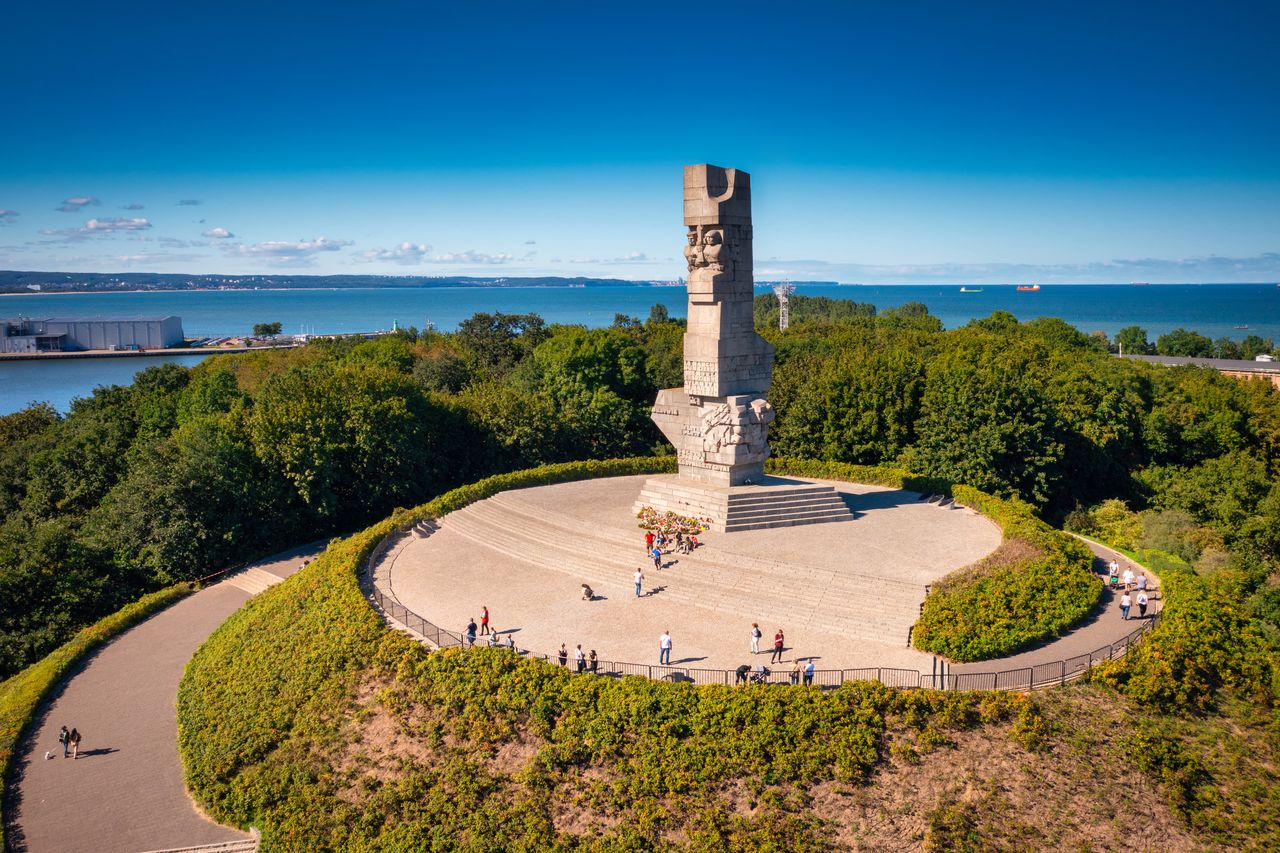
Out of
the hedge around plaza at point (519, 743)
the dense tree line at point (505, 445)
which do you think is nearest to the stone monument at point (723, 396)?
the dense tree line at point (505, 445)

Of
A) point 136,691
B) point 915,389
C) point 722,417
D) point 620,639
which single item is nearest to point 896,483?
point 915,389

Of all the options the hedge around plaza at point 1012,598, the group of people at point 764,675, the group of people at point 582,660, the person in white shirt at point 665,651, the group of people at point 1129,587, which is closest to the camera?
the group of people at point 764,675

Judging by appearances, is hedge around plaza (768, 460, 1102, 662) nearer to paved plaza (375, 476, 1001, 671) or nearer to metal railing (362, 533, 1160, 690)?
paved plaza (375, 476, 1001, 671)

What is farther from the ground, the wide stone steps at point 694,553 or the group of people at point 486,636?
the wide stone steps at point 694,553

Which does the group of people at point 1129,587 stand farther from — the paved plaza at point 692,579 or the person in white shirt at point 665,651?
the person in white shirt at point 665,651

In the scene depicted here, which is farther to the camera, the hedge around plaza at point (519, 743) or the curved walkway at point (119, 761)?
the curved walkway at point (119, 761)

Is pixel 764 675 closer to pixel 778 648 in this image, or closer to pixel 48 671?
pixel 778 648
